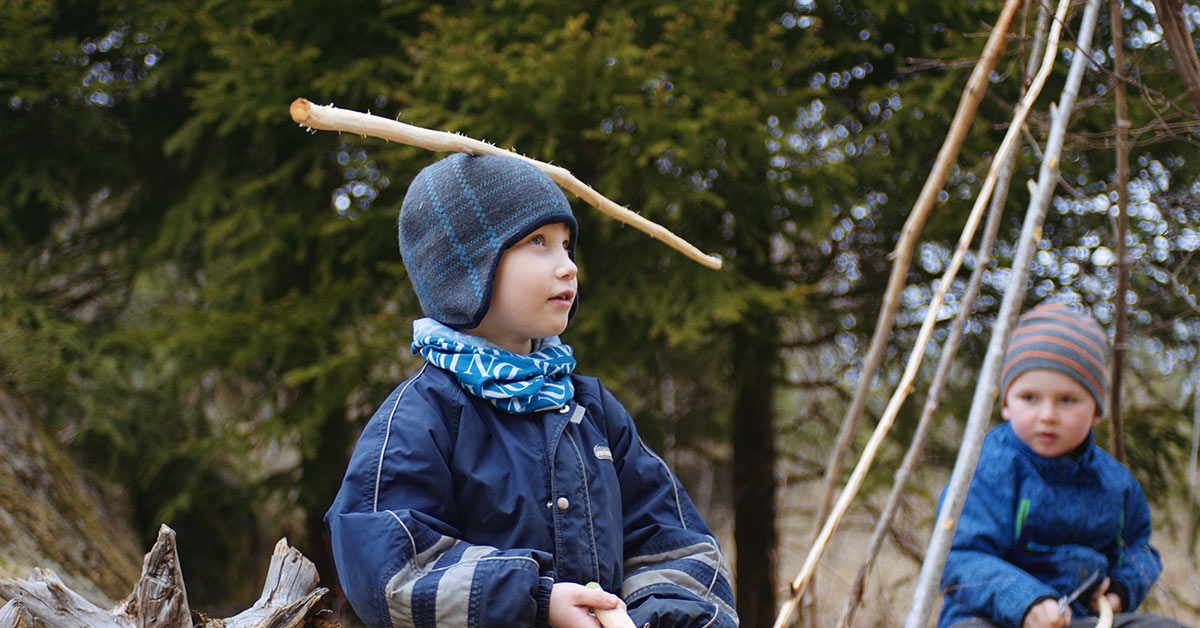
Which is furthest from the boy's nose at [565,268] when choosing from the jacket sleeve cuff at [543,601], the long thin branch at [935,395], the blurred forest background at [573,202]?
the blurred forest background at [573,202]

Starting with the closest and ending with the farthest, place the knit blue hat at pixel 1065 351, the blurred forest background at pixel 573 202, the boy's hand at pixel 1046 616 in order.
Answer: the boy's hand at pixel 1046 616
the knit blue hat at pixel 1065 351
the blurred forest background at pixel 573 202

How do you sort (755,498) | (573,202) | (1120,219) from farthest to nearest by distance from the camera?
(755,498)
(573,202)
(1120,219)

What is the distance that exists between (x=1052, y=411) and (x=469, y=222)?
5.62ft

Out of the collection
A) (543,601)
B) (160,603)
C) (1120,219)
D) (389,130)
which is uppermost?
(1120,219)

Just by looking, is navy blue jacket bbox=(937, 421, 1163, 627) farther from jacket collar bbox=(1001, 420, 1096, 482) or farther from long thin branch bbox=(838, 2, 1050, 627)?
long thin branch bbox=(838, 2, 1050, 627)

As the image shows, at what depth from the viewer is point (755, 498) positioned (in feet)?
17.0

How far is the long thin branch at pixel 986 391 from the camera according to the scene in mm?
1836

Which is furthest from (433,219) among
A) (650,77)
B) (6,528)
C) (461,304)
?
(6,528)

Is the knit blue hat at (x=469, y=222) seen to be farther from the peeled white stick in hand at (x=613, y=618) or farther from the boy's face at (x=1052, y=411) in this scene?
the boy's face at (x=1052, y=411)

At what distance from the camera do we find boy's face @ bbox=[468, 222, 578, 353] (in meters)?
1.87

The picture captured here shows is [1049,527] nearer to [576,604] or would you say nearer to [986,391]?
[986,391]

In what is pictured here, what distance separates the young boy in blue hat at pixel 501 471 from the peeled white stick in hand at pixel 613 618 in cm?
1

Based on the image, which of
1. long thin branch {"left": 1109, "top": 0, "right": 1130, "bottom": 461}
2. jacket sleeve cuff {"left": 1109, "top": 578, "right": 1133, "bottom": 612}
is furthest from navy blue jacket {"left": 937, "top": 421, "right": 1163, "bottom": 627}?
long thin branch {"left": 1109, "top": 0, "right": 1130, "bottom": 461}

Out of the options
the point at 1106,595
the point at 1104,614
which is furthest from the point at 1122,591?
the point at 1104,614
